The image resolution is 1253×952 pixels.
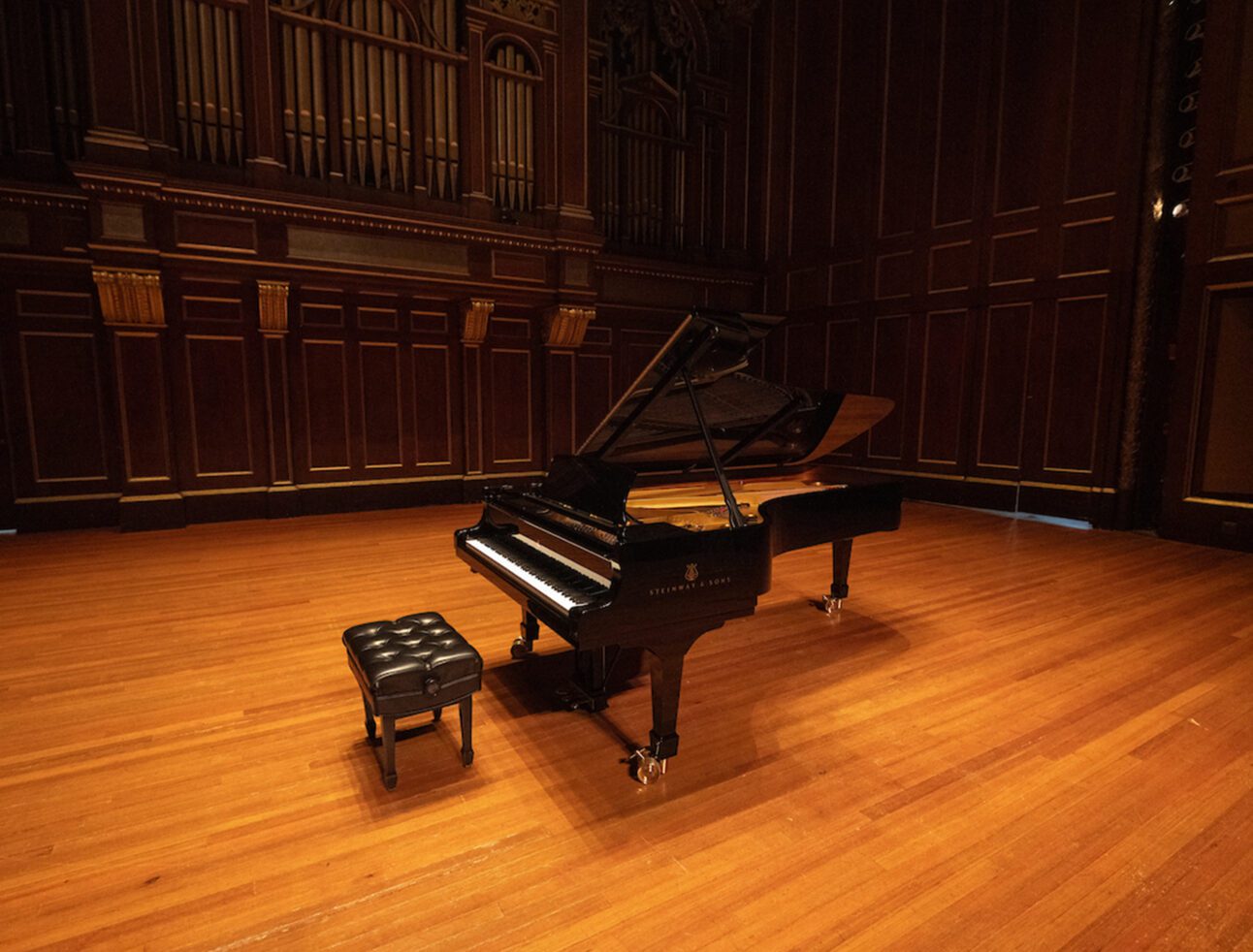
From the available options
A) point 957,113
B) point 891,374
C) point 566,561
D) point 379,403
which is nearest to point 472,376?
point 379,403

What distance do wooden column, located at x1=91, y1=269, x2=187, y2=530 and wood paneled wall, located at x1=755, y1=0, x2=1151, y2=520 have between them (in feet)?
21.0

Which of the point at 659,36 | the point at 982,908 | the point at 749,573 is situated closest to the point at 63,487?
the point at 749,573

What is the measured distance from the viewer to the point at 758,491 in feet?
10.8

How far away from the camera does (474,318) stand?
628cm

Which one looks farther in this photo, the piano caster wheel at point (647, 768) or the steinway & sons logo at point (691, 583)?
the piano caster wheel at point (647, 768)

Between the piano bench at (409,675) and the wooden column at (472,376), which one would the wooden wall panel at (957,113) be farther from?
the piano bench at (409,675)

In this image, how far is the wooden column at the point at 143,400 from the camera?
4.88 meters

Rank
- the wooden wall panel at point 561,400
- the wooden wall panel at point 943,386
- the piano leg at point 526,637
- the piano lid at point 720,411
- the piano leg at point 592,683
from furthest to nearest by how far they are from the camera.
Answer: the wooden wall panel at point 561,400 < the wooden wall panel at point 943,386 < the piano leg at point 526,637 < the piano leg at point 592,683 < the piano lid at point 720,411

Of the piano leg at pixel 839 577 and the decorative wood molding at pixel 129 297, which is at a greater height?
the decorative wood molding at pixel 129 297

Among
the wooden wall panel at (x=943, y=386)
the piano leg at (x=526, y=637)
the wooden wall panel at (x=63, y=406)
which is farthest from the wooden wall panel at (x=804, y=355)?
the wooden wall panel at (x=63, y=406)

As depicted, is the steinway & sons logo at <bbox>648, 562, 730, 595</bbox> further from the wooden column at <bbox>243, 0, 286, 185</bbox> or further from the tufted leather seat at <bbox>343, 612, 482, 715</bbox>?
the wooden column at <bbox>243, 0, 286, 185</bbox>

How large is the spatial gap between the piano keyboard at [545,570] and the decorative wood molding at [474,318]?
409 cm

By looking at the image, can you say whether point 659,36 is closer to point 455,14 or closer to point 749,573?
point 455,14

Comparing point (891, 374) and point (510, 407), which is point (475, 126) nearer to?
point (510, 407)
